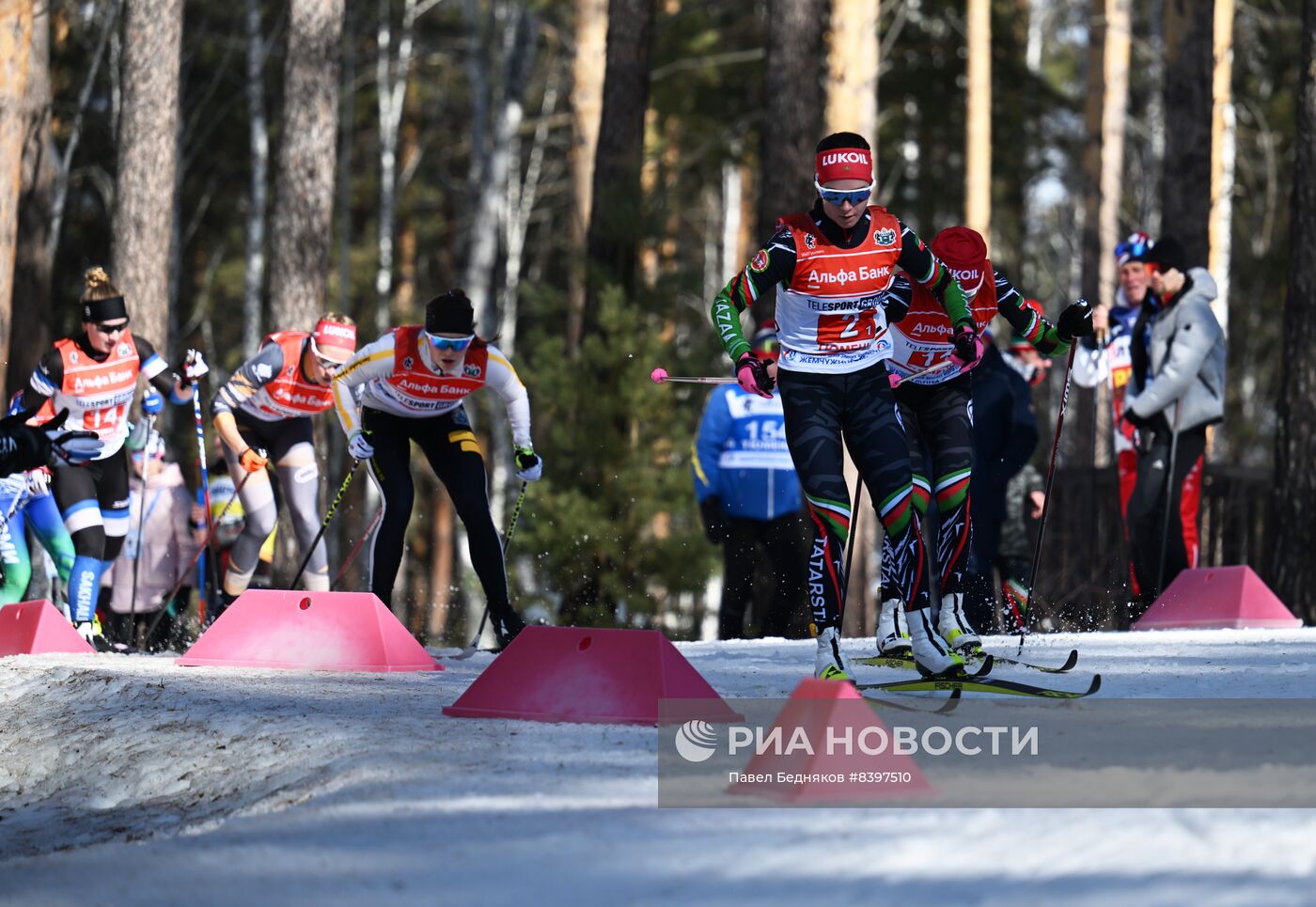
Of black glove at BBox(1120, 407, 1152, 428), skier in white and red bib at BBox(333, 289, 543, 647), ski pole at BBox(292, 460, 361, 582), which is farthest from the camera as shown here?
black glove at BBox(1120, 407, 1152, 428)

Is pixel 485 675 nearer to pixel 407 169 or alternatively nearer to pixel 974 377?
pixel 974 377

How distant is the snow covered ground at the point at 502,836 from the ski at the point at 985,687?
135cm

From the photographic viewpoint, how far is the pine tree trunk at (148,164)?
1611 centimetres

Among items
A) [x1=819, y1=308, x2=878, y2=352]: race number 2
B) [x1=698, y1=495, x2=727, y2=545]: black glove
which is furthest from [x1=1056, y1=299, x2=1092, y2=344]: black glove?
[x1=698, y1=495, x2=727, y2=545]: black glove

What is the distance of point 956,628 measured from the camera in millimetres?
8109

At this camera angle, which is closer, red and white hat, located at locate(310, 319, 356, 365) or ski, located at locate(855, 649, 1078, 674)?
ski, located at locate(855, 649, 1078, 674)

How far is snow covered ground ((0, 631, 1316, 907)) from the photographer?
13.7ft

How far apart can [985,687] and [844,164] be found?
7.04 feet

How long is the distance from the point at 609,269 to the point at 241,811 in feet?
37.1

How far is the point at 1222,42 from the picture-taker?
27.4 metres

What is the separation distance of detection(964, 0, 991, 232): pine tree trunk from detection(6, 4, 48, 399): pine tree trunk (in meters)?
12.3

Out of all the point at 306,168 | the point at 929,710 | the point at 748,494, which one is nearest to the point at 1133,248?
the point at 748,494

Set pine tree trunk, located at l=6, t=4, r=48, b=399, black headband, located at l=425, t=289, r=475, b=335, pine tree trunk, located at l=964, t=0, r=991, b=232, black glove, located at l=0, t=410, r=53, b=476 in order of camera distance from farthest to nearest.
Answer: pine tree trunk, located at l=964, t=0, r=991, b=232
pine tree trunk, located at l=6, t=4, r=48, b=399
black glove, located at l=0, t=410, r=53, b=476
black headband, located at l=425, t=289, r=475, b=335

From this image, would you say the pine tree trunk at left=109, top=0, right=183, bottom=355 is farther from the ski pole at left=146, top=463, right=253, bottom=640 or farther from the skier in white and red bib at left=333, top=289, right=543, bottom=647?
the skier in white and red bib at left=333, top=289, right=543, bottom=647
